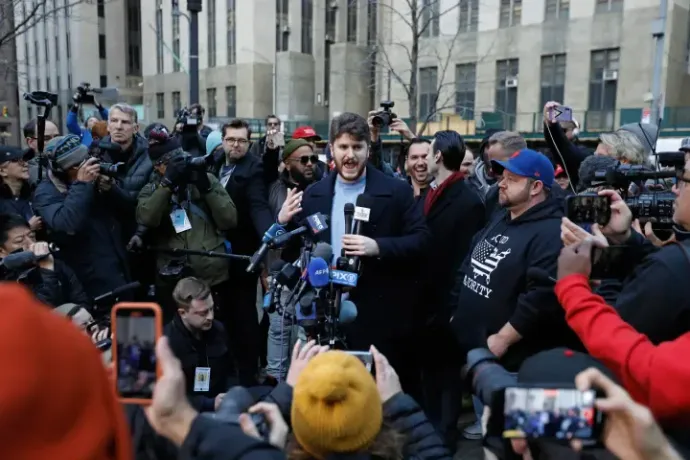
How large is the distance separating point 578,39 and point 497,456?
29546 millimetres

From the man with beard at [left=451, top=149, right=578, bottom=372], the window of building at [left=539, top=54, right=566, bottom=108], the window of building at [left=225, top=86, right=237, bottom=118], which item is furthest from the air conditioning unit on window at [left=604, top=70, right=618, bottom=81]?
the man with beard at [left=451, top=149, right=578, bottom=372]

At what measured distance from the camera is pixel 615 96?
1046 inches

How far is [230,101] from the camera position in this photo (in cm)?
4247

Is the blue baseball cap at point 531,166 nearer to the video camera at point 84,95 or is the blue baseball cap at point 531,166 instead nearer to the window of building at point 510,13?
the video camera at point 84,95

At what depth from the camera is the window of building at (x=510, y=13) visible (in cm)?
2933

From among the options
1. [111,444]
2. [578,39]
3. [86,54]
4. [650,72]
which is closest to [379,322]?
[111,444]

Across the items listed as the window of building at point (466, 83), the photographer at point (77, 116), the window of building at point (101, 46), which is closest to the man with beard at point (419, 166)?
the photographer at point (77, 116)

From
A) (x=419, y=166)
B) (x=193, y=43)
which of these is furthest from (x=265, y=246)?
(x=193, y=43)

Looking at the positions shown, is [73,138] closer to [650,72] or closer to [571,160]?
[571,160]

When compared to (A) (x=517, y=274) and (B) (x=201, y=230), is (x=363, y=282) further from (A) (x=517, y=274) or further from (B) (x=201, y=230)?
(B) (x=201, y=230)

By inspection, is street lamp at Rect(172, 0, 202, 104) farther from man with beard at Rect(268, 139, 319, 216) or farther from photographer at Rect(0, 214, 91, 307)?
photographer at Rect(0, 214, 91, 307)

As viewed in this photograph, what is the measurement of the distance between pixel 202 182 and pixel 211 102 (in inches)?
1638

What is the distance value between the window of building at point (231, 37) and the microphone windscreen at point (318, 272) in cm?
4159

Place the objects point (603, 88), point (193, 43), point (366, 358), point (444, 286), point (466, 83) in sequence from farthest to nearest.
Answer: point (466, 83), point (603, 88), point (193, 43), point (444, 286), point (366, 358)
